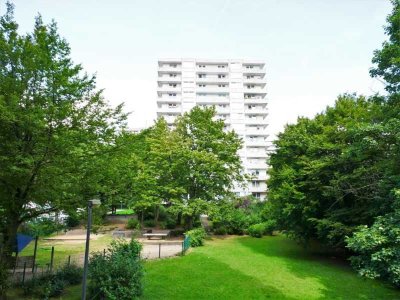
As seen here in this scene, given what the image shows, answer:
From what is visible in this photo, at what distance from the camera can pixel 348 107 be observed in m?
20.9

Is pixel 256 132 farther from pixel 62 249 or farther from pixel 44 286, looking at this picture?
pixel 44 286

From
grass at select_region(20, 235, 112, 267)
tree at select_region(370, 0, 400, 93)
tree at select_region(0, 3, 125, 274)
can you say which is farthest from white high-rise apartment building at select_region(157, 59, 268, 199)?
tree at select_region(0, 3, 125, 274)

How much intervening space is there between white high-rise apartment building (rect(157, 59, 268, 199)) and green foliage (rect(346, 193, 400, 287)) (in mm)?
56427

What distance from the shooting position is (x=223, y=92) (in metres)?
72.1

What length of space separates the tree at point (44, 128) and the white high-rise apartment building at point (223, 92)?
56.2 meters

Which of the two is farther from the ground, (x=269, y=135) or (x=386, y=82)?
(x=269, y=135)

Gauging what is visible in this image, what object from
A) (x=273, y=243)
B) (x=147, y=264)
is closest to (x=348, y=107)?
→ (x=273, y=243)

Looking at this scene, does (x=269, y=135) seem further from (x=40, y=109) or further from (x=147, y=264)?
(x=40, y=109)

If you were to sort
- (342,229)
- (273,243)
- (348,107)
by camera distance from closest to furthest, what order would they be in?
(342,229)
(348,107)
(273,243)

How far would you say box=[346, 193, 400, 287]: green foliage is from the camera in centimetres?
1022

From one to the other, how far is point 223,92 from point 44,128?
63.8 metres

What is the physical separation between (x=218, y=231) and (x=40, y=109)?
24.7 m

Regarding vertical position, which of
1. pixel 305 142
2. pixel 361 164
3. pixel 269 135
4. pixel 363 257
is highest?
pixel 269 135

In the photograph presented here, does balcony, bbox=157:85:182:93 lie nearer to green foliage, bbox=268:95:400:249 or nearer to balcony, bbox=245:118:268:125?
balcony, bbox=245:118:268:125
